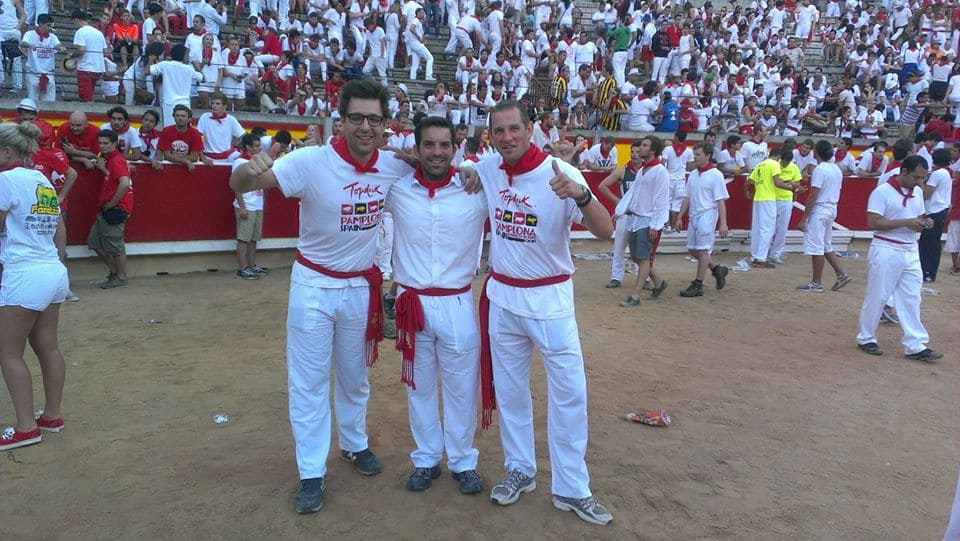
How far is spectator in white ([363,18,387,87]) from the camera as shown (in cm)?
1809

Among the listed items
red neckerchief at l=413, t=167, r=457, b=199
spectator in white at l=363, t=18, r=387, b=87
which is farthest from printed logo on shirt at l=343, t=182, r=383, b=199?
spectator in white at l=363, t=18, r=387, b=87

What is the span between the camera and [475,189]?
14.2 feet

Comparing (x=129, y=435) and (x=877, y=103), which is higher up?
(x=877, y=103)

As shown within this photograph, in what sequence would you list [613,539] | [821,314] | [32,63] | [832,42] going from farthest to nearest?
[832,42] < [32,63] < [821,314] < [613,539]

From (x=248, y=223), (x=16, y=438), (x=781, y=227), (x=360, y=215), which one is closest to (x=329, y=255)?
(x=360, y=215)

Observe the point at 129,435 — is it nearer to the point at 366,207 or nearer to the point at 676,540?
the point at 366,207

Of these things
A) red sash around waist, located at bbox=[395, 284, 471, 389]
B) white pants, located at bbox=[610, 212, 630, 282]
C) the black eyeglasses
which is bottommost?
white pants, located at bbox=[610, 212, 630, 282]

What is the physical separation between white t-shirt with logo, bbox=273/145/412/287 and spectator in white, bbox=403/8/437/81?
15.3m

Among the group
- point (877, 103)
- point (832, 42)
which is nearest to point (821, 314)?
point (877, 103)

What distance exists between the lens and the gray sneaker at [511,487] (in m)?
4.36

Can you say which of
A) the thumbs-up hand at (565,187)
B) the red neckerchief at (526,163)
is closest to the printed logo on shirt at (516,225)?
the red neckerchief at (526,163)

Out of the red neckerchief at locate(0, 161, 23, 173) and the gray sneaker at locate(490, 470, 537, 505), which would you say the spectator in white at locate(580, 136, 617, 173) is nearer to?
the gray sneaker at locate(490, 470, 537, 505)

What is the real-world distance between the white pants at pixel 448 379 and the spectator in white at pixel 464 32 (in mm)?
16945

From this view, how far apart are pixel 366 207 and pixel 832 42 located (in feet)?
90.8
